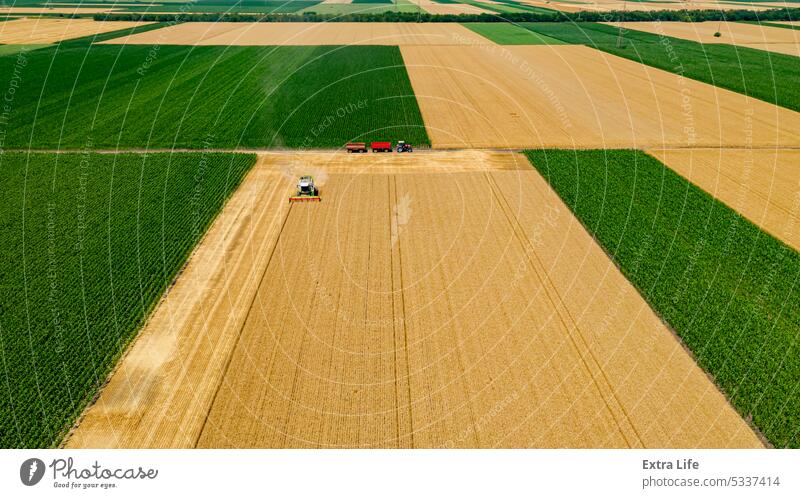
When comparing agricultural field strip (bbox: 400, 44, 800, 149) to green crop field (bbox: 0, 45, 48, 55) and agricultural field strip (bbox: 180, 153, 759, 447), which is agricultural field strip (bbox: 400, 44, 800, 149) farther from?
green crop field (bbox: 0, 45, 48, 55)

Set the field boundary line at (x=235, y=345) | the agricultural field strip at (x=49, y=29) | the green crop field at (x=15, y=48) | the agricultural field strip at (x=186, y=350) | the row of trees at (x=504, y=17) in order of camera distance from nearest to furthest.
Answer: the agricultural field strip at (x=186, y=350)
the field boundary line at (x=235, y=345)
the green crop field at (x=15, y=48)
the agricultural field strip at (x=49, y=29)
the row of trees at (x=504, y=17)

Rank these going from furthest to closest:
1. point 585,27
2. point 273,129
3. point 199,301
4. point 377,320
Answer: point 585,27 < point 273,129 < point 199,301 < point 377,320

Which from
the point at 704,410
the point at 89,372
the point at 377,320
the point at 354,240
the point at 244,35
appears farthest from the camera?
the point at 244,35

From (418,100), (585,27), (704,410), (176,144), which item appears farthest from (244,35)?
(704,410)

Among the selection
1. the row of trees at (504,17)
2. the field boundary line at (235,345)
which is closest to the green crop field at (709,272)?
the field boundary line at (235,345)

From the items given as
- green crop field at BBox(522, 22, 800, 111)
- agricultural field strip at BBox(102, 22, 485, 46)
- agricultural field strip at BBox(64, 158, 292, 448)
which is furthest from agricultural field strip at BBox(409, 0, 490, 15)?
agricultural field strip at BBox(64, 158, 292, 448)

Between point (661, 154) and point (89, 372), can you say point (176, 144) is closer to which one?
point (89, 372)

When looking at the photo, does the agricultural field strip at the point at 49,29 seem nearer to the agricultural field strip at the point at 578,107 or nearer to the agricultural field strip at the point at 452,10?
the agricultural field strip at the point at 578,107
